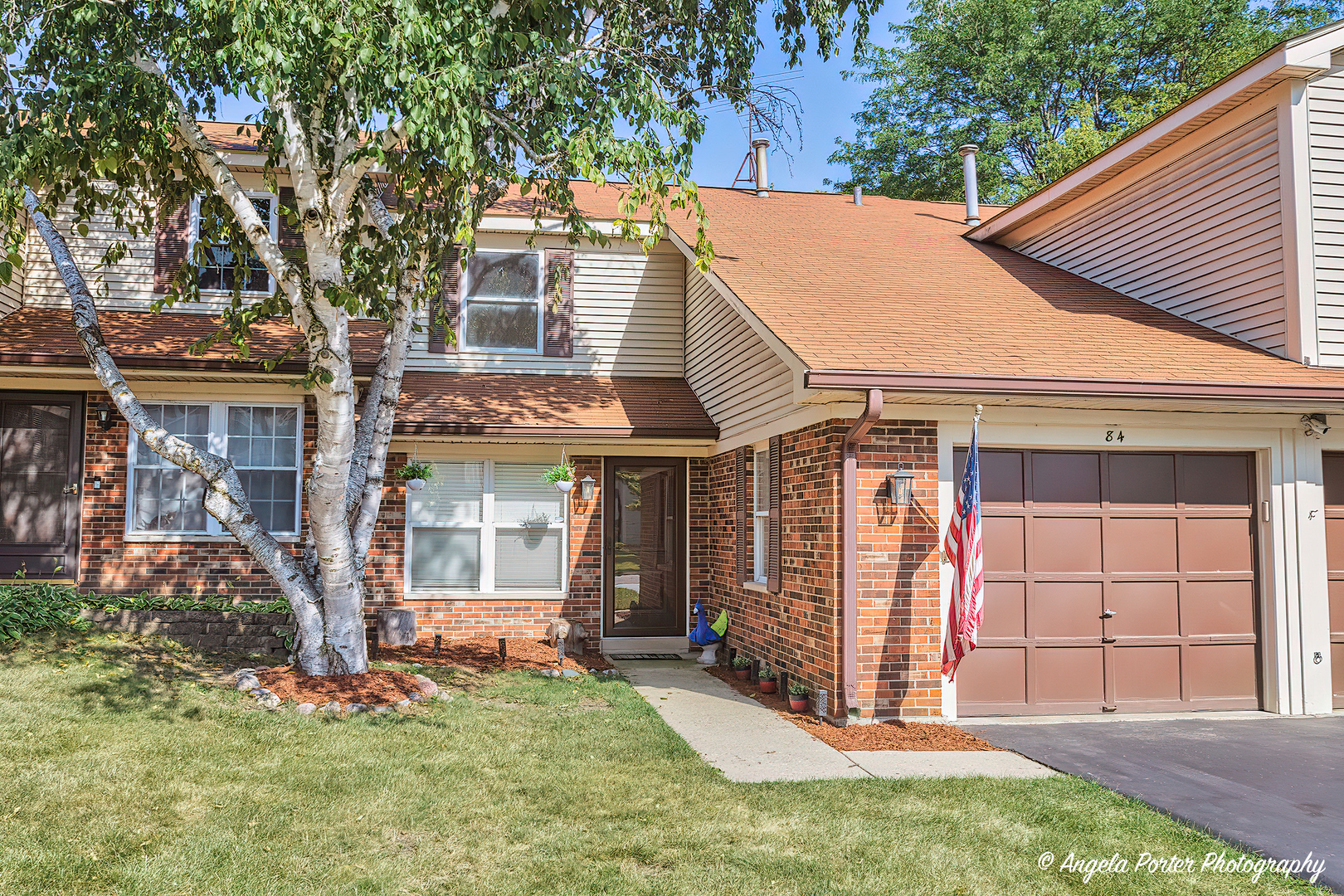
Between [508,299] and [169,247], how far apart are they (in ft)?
13.5

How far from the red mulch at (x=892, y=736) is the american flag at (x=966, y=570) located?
49 cm

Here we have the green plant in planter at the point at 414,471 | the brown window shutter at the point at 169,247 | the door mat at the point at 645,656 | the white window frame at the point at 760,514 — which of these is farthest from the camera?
the brown window shutter at the point at 169,247

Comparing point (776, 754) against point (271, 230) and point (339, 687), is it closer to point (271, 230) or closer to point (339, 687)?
point (339, 687)

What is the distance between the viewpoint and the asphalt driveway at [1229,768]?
5.16m

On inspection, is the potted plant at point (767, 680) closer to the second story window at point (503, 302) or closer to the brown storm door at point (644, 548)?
the brown storm door at point (644, 548)

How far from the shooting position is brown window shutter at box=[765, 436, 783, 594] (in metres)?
9.07

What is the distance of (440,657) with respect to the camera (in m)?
10.0

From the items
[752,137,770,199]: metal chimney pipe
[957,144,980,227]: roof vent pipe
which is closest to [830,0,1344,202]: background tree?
[957,144,980,227]: roof vent pipe

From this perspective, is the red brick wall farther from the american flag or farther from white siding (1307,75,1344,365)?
white siding (1307,75,1344,365)

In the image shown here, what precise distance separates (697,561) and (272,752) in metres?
6.07

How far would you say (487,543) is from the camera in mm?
11234

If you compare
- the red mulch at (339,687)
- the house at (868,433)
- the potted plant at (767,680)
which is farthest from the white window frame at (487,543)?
the potted plant at (767,680)

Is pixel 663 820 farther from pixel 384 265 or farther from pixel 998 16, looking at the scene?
pixel 998 16

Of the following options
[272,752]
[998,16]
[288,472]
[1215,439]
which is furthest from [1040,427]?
[998,16]
